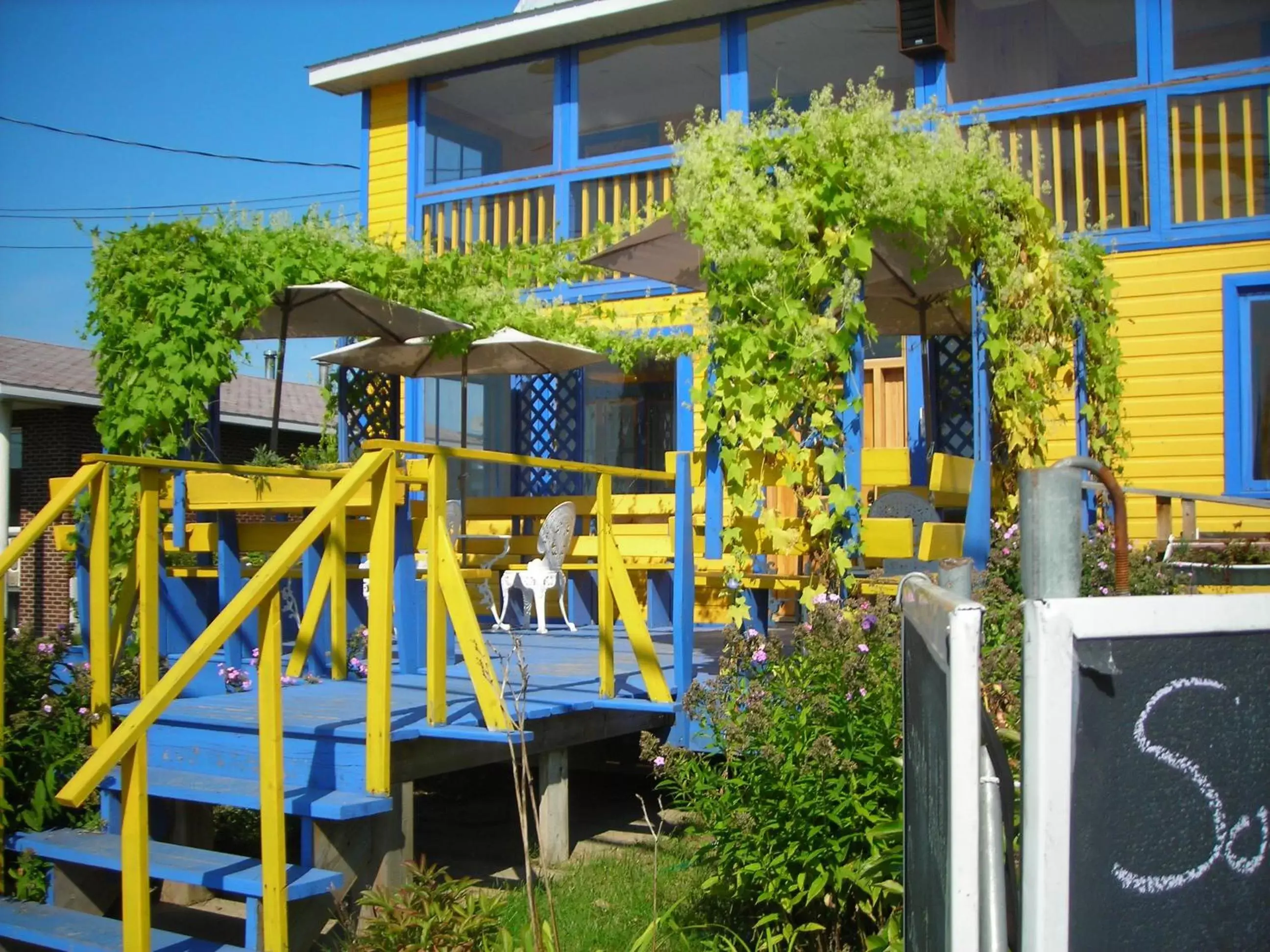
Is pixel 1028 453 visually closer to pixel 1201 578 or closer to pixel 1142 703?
pixel 1201 578

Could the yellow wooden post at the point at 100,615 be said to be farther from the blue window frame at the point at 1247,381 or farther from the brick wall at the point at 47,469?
the brick wall at the point at 47,469

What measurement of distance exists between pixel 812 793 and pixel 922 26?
26.8ft

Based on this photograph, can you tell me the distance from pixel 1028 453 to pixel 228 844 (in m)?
4.61

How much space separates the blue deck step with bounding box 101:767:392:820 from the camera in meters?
4.43

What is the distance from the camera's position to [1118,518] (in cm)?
164

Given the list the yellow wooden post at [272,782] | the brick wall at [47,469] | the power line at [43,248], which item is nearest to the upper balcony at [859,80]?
the yellow wooden post at [272,782]

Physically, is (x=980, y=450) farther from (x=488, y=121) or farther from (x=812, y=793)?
(x=488, y=121)

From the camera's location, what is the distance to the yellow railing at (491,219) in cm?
1214

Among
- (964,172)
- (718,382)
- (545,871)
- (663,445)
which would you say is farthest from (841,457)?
(663,445)

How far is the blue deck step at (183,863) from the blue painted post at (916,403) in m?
6.27

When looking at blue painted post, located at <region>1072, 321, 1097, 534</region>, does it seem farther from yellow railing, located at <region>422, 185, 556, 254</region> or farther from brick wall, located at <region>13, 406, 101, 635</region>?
brick wall, located at <region>13, 406, 101, 635</region>

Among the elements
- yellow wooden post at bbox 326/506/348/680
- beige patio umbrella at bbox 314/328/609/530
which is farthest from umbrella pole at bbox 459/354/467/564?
yellow wooden post at bbox 326/506/348/680

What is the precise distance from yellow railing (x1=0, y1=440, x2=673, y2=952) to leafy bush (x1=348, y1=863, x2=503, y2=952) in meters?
0.35

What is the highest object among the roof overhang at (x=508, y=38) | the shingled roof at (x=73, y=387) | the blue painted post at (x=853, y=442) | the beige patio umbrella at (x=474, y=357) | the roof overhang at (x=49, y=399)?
the roof overhang at (x=508, y=38)
